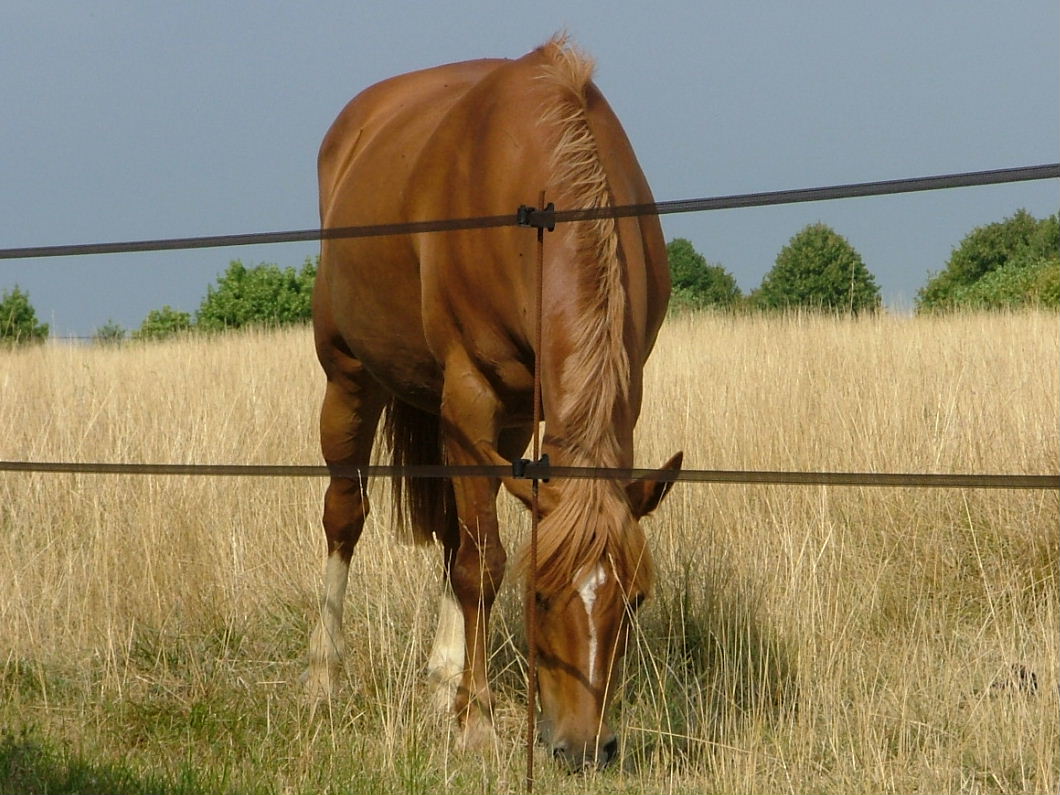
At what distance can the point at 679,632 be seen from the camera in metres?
4.07

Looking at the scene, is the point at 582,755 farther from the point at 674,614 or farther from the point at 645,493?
the point at 674,614

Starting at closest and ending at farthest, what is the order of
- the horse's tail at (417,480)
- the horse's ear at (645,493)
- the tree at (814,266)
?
1. the horse's ear at (645,493)
2. the horse's tail at (417,480)
3. the tree at (814,266)

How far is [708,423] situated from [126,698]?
12.5 ft

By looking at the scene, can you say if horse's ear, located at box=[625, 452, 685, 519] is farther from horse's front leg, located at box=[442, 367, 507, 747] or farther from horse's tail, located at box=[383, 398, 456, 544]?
horse's tail, located at box=[383, 398, 456, 544]

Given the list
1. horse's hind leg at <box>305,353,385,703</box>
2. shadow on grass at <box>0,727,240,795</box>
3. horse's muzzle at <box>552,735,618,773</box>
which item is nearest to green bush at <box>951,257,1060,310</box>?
horse's hind leg at <box>305,353,385,703</box>

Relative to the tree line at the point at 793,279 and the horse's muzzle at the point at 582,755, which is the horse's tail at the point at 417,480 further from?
the tree line at the point at 793,279

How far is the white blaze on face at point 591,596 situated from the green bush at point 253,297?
22.4 m

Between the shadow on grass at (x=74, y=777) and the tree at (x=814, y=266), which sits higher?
the tree at (x=814, y=266)

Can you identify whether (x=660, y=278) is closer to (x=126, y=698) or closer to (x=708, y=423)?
(x=126, y=698)

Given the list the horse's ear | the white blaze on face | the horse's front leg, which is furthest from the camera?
the horse's front leg

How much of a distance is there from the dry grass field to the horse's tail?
0.29 m

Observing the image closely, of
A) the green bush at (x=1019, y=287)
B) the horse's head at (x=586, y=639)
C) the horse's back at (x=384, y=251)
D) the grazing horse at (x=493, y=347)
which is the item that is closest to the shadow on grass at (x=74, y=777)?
the grazing horse at (x=493, y=347)

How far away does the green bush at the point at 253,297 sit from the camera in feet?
81.1

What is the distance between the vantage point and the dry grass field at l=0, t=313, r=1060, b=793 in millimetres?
3096
